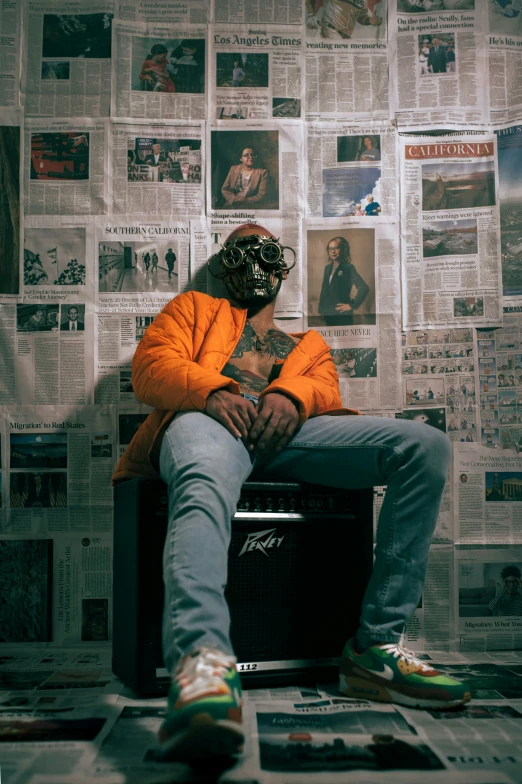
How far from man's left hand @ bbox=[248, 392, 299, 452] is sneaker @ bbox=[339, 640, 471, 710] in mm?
459

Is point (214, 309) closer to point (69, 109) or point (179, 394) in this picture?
point (179, 394)

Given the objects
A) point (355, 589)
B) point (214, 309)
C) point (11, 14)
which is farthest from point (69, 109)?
point (355, 589)

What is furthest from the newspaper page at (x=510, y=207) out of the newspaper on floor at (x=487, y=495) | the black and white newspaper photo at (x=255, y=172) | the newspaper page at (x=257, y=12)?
the newspaper page at (x=257, y=12)

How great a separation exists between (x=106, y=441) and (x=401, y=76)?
1513 mm

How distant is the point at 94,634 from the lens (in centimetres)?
205

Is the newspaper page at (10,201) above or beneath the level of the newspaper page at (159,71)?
beneath

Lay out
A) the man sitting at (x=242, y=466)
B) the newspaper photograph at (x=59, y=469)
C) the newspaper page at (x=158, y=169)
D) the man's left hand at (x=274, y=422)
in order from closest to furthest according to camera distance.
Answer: the man sitting at (x=242, y=466) → the man's left hand at (x=274, y=422) → the newspaper photograph at (x=59, y=469) → the newspaper page at (x=158, y=169)

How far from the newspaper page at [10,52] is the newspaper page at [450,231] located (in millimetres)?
1254

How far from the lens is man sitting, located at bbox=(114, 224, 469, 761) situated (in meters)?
0.98

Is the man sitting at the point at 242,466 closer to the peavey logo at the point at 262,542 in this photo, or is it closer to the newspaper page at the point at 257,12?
the peavey logo at the point at 262,542

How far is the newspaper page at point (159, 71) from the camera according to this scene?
223 cm

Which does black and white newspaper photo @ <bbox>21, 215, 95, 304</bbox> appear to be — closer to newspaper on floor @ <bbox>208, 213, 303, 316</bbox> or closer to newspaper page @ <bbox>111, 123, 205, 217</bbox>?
newspaper page @ <bbox>111, 123, 205, 217</bbox>

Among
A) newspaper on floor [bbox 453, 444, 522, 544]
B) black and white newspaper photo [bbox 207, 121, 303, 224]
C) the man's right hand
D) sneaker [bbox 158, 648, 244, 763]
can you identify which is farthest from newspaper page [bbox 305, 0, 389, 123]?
sneaker [bbox 158, 648, 244, 763]

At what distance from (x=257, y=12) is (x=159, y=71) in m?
0.38
